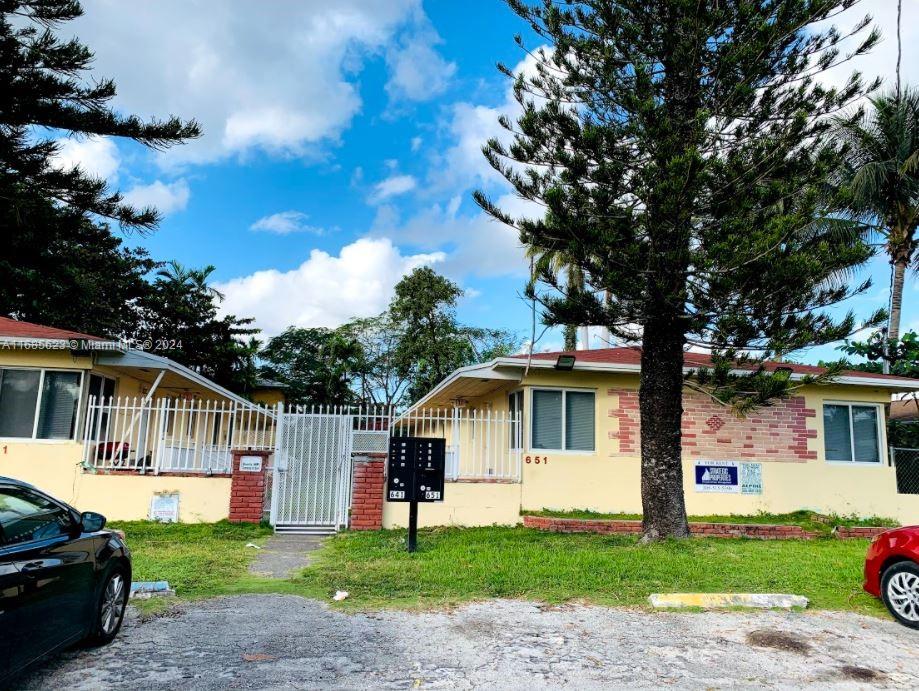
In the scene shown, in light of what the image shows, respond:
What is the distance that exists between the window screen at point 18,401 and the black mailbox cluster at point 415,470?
6962 millimetres

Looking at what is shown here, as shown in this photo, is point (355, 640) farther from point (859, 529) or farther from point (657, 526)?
point (859, 529)

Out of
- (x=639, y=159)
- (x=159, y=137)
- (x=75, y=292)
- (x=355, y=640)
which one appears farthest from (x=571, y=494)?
(x=75, y=292)

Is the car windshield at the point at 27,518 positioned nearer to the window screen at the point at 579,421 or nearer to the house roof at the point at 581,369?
the house roof at the point at 581,369

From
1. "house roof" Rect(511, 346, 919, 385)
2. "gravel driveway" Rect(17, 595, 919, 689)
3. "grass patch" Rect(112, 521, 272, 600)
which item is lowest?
"gravel driveway" Rect(17, 595, 919, 689)

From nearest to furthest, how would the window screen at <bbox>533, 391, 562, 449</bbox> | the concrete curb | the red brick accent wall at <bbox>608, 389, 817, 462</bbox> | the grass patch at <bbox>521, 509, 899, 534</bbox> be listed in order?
the concrete curb, the grass patch at <bbox>521, 509, 899, 534</bbox>, the window screen at <bbox>533, 391, 562, 449</bbox>, the red brick accent wall at <bbox>608, 389, 817, 462</bbox>

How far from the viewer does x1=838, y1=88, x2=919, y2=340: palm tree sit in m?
19.6

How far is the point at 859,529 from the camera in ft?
37.5

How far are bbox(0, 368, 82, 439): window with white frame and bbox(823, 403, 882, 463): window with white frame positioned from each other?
14.8 m

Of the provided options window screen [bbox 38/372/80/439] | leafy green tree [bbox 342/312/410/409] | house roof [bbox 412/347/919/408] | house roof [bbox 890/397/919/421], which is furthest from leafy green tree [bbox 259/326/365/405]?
house roof [bbox 890/397/919/421]

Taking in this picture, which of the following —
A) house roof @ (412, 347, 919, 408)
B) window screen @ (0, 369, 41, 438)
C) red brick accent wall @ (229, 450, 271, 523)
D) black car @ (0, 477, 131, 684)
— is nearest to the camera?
black car @ (0, 477, 131, 684)

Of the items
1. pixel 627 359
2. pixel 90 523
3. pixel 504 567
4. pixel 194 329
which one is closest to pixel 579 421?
pixel 627 359

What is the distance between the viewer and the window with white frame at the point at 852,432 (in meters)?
13.5

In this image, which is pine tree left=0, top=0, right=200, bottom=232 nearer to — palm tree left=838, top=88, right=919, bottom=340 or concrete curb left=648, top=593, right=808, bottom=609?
concrete curb left=648, top=593, right=808, bottom=609

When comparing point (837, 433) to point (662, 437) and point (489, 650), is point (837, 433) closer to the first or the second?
point (662, 437)
